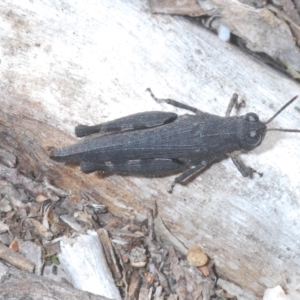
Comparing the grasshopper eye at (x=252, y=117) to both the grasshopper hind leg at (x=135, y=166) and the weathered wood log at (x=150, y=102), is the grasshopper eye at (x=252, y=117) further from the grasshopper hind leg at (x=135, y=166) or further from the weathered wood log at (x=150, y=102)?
the grasshopper hind leg at (x=135, y=166)

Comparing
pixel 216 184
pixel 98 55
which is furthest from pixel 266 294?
pixel 98 55

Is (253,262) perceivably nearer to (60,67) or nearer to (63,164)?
(63,164)

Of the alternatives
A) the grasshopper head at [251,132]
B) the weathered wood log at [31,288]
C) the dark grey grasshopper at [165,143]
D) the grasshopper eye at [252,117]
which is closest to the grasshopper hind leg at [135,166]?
the dark grey grasshopper at [165,143]

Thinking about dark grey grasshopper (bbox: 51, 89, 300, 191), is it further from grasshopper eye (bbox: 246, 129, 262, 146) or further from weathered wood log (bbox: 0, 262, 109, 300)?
weathered wood log (bbox: 0, 262, 109, 300)

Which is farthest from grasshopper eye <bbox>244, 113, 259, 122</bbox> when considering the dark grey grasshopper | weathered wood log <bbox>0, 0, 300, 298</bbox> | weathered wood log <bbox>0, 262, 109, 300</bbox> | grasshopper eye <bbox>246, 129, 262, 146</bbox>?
weathered wood log <bbox>0, 262, 109, 300</bbox>

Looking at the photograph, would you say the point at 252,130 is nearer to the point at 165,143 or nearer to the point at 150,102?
the point at 165,143

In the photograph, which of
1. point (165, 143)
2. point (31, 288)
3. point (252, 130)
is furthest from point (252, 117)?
point (31, 288)
